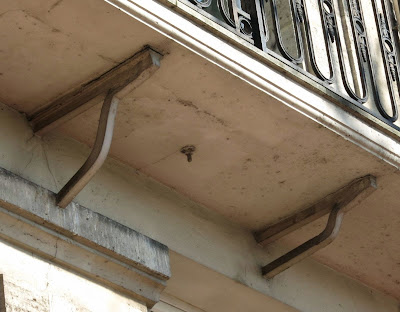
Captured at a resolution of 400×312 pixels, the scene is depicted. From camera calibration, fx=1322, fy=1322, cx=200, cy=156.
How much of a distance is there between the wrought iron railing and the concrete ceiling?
1.09 feet

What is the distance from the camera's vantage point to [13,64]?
21.2 feet

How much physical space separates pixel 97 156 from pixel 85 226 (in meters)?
0.37

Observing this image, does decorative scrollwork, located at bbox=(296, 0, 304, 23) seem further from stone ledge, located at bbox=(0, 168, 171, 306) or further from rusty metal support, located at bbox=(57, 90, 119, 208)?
stone ledge, located at bbox=(0, 168, 171, 306)

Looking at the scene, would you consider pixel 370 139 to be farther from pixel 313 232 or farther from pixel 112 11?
pixel 112 11

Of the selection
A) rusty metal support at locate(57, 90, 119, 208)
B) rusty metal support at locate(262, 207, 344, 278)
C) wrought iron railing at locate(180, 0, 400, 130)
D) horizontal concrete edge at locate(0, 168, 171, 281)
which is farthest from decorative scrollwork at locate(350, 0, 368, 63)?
rusty metal support at locate(57, 90, 119, 208)

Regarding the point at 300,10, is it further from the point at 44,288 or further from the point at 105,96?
the point at 44,288

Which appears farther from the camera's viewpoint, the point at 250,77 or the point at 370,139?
the point at 370,139

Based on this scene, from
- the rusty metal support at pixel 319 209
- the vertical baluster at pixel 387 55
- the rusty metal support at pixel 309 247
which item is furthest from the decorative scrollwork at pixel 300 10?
the rusty metal support at pixel 309 247

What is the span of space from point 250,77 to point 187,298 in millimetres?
1555

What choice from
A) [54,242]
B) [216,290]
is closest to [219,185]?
[216,290]

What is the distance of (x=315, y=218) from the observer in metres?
7.45

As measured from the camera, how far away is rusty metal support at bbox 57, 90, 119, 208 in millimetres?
6473

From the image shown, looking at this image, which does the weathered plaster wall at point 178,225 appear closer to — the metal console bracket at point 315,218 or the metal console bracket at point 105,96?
the metal console bracket at point 315,218

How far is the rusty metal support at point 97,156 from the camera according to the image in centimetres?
647
